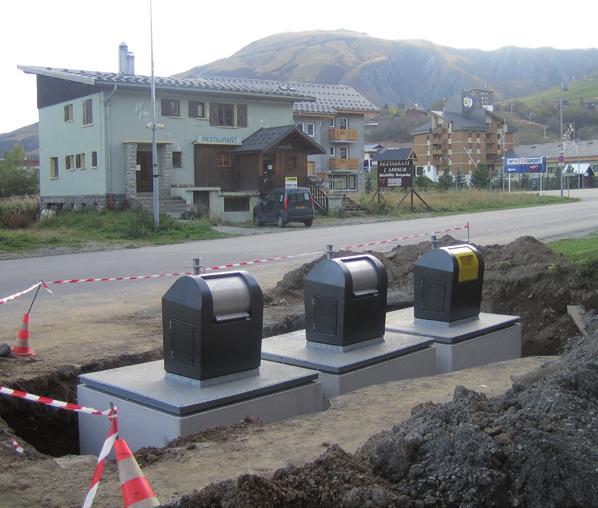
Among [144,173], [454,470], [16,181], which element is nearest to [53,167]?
[144,173]

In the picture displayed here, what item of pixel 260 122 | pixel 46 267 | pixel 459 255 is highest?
pixel 260 122

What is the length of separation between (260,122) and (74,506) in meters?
39.2

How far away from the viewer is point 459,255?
891 centimetres

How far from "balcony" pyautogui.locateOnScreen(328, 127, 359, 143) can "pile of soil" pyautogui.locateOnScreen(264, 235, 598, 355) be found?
47.1 metres

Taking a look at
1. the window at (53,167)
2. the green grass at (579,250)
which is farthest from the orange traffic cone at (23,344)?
the window at (53,167)

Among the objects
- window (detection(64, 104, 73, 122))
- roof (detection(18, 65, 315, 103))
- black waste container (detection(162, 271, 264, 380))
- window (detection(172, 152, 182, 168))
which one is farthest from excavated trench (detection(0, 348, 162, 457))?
window (detection(64, 104, 73, 122))

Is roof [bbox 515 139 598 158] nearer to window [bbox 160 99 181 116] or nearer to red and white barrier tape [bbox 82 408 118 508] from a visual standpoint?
window [bbox 160 99 181 116]

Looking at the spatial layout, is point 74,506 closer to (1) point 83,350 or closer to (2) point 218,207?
(1) point 83,350

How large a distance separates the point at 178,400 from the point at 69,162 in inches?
1453

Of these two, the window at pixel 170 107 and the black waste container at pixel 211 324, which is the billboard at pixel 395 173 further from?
the black waste container at pixel 211 324

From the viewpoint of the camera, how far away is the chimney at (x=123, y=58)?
4684 cm

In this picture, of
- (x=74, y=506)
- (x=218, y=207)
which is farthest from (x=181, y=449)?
(x=218, y=207)

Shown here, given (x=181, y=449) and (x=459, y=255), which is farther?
(x=459, y=255)

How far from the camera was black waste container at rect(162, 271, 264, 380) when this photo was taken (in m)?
6.20
